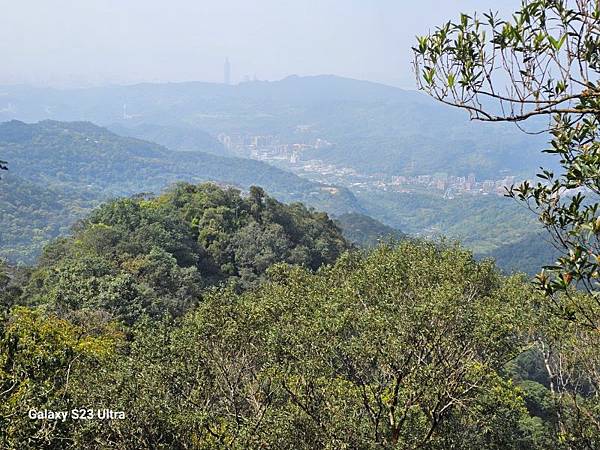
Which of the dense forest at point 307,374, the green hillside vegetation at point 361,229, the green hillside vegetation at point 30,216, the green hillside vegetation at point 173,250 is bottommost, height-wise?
the green hillside vegetation at point 30,216

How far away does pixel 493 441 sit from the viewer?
11.2 m

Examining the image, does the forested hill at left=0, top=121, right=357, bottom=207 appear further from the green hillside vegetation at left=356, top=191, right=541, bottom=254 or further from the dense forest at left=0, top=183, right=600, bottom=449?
the dense forest at left=0, top=183, right=600, bottom=449

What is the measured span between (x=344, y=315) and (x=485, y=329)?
239 cm

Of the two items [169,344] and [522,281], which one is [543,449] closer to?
[522,281]

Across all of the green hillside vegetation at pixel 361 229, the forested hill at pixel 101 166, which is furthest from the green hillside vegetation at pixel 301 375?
the forested hill at pixel 101 166

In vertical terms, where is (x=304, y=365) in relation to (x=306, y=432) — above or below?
above

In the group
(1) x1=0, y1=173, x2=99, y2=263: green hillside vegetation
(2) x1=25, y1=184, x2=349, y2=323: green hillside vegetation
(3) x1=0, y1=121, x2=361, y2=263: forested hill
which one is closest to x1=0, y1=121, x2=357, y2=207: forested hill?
(3) x1=0, y1=121, x2=361, y2=263: forested hill

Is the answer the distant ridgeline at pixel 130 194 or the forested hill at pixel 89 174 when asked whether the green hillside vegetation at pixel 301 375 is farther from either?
the forested hill at pixel 89 174

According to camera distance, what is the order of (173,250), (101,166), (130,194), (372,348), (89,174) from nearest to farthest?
(372,348)
(173,250)
(130,194)
(89,174)
(101,166)

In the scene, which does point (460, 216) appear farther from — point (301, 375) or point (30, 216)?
point (301, 375)

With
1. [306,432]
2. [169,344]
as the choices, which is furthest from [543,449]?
[169,344]

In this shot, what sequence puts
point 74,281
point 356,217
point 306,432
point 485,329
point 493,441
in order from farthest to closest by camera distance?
1. point 356,217
2. point 74,281
3. point 493,441
4. point 485,329
5. point 306,432

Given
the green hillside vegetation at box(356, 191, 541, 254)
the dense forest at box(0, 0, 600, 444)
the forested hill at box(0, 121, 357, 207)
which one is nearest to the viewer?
the dense forest at box(0, 0, 600, 444)

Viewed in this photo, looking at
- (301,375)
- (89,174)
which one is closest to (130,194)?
(89,174)
